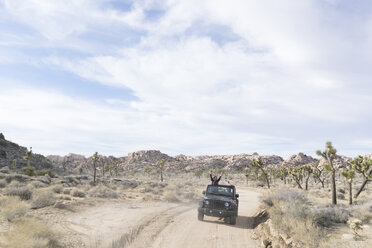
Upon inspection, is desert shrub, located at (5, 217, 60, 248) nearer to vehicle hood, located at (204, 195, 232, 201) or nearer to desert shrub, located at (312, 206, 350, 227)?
vehicle hood, located at (204, 195, 232, 201)

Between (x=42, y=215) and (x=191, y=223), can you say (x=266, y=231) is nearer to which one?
(x=191, y=223)

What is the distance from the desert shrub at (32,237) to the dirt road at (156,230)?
127 cm

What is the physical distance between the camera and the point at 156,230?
12.0 m

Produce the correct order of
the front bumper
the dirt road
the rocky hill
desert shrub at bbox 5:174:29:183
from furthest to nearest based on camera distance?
the rocky hill
desert shrub at bbox 5:174:29:183
the front bumper
the dirt road

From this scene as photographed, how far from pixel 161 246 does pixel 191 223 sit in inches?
159

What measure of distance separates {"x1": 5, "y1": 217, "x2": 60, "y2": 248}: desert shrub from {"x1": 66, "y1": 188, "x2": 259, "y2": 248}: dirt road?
127 cm

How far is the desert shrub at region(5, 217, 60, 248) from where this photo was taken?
7.76m

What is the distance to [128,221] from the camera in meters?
13.8

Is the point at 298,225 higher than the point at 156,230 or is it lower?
higher

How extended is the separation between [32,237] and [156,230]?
516cm

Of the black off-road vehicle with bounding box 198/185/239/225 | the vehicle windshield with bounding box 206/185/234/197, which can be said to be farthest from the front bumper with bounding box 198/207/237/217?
the vehicle windshield with bounding box 206/185/234/197

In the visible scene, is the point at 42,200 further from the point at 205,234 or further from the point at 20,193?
the point at 205,234

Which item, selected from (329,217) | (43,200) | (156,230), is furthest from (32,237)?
(329,217)

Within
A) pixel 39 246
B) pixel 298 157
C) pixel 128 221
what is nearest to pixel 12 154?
pixel 128 221
